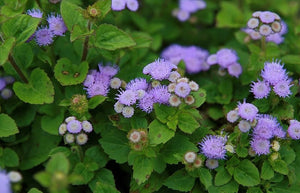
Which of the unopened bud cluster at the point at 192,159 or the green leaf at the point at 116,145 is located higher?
the unopened bud cluster at the point at 192,159

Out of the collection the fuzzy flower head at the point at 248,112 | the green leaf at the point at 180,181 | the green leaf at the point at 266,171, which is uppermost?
the fuzzy flower head at the point at 248,112

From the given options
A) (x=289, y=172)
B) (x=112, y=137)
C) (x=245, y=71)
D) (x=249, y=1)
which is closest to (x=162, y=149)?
(x=112, y=137)

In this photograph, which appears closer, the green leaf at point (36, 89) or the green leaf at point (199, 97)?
the green leaf at point (199, 97)

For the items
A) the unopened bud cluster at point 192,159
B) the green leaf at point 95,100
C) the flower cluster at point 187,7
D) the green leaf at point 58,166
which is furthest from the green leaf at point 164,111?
the flower cluster at point 187,7

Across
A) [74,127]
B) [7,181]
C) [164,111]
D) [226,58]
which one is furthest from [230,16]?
[7,181]

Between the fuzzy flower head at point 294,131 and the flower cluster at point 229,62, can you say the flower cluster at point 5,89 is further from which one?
the fuzzy flower head at point 294,131

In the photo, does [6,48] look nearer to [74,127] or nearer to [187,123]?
[74,127]

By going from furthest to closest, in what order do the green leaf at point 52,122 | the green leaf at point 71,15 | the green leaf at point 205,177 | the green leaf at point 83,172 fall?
the green leaf at point 52,122
the green leaf at point 71,15
the green leaf at point 83,172
the green leaf at point 205,177

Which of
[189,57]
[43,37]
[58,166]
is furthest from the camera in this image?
[189,57]
